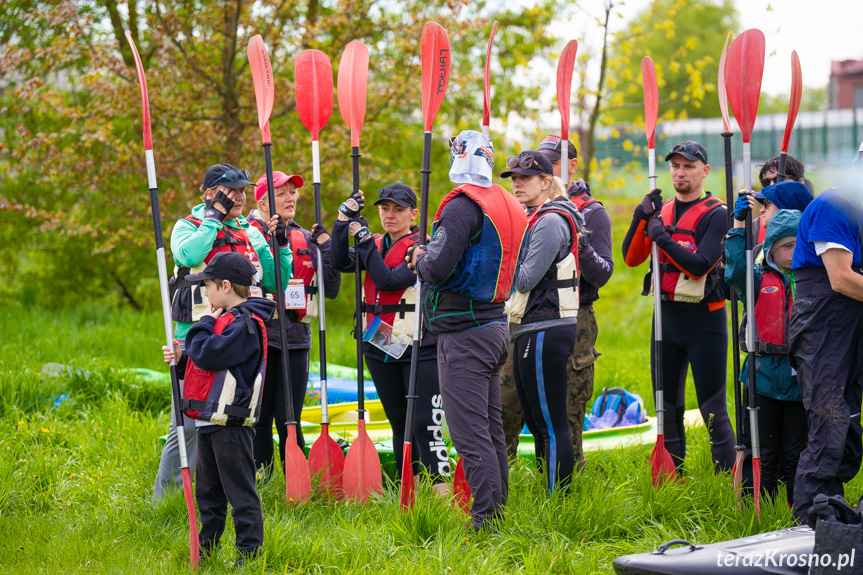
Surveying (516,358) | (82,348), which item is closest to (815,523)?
(516,358)

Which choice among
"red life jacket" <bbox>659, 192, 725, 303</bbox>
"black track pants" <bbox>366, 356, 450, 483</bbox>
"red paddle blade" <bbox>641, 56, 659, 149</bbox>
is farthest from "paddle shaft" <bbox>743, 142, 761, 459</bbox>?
"black track pants" <bbox>366, 356, 450, 483</bbox>

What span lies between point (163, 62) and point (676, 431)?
21.2ft

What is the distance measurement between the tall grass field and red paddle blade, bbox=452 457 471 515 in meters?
0.17

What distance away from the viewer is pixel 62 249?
957 centimetres

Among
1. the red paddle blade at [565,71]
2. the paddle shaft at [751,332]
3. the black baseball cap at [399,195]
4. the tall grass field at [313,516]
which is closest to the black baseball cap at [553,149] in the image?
the red paddle blade at [565,71]

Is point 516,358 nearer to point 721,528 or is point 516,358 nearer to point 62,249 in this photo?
point 721,528

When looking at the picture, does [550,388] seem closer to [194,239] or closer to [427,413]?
[427,413]

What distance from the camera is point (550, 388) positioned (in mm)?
3859

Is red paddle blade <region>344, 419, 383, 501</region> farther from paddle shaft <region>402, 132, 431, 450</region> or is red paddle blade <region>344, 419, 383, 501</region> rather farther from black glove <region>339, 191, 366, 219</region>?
black glove <region>339, 191, 366, 219</region>

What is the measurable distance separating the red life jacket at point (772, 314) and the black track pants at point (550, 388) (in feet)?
2.87

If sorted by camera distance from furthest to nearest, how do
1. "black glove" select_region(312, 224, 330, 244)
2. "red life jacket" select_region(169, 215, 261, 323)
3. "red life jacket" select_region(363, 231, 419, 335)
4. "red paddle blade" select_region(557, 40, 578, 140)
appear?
1. "red paddle blade" select_region(557, 40, 578, 140)
2. "black glove" select_region(312, 224, 330, 244)
3. "red life jacket" select_region(363, 231, 419, 335)
4. "red life jacket" select_region(169, 215, 261, 323)

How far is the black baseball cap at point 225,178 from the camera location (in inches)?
155

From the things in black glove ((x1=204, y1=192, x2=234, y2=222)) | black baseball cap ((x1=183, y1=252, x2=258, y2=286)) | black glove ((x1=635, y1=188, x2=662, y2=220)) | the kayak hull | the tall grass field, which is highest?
black glove ((x1=204, y1=192, x2=234, y2=222))

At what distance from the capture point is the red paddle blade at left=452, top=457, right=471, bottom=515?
386 cm
